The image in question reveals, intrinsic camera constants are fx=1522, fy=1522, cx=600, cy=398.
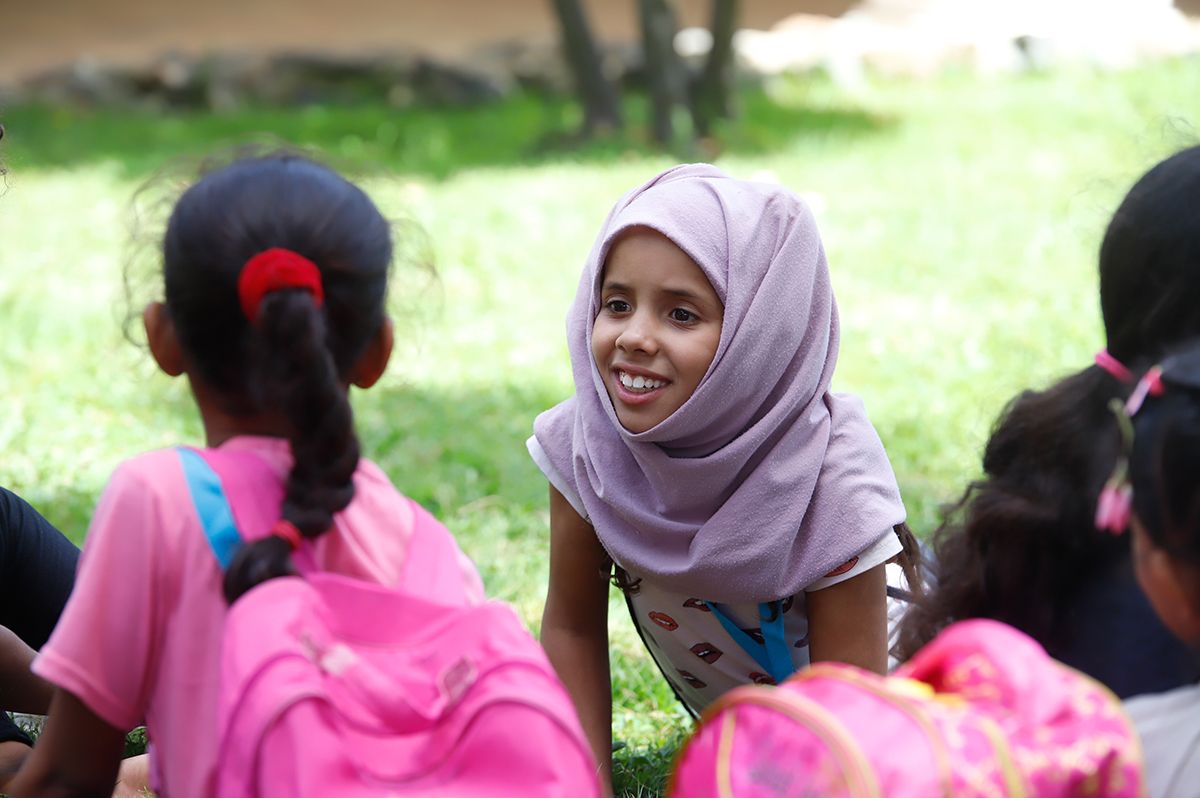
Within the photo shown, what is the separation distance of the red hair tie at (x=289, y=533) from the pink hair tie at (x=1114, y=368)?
3.59 feet

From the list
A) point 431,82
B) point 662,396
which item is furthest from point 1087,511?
point 431,82

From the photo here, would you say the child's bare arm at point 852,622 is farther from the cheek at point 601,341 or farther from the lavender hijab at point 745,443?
the cheek at point 601,341

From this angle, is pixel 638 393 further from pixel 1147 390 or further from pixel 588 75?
pixel 588 75

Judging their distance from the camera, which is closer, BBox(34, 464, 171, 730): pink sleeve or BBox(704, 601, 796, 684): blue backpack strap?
BBox(34, 464, 171, 730): pink sleeve

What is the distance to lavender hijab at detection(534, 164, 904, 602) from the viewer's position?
7.85 feet

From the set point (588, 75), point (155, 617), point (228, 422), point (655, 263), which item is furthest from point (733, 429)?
point (588, 75)

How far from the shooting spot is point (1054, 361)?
17.4 ft

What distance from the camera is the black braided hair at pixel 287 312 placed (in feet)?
5.78

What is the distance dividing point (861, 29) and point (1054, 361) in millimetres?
6623

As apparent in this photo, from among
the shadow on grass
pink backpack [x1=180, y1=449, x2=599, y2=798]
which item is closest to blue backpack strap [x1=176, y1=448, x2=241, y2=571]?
pink backpack [x1=180, y1=449, x2=599, y2=798]

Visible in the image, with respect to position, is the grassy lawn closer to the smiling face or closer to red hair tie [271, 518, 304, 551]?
the smiling face

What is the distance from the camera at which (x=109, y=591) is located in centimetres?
176

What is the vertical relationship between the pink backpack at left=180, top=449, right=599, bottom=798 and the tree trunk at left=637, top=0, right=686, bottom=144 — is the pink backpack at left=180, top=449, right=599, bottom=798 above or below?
below

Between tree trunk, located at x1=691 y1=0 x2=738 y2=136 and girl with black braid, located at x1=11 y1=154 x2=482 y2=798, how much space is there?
755 centimetres
